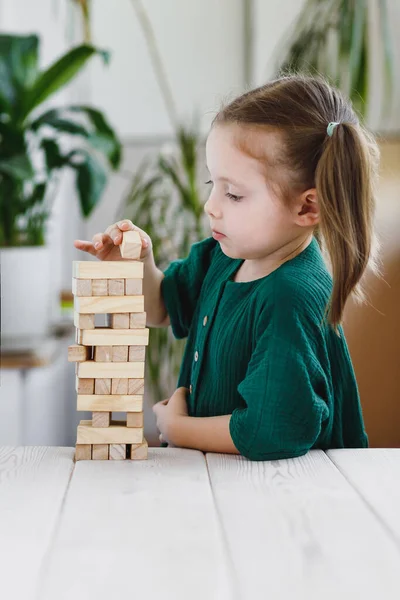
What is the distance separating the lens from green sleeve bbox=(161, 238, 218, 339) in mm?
1408

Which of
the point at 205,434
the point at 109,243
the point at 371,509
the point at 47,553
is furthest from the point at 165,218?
the point at 47,553

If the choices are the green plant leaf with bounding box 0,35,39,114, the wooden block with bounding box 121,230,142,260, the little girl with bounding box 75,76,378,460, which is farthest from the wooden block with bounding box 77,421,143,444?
the green plant leaf with bounding box 0,35,39,114

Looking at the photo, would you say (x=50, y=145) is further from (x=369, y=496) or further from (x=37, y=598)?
(x=37, y=598)

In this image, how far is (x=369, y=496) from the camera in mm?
880

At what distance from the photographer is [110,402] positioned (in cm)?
101

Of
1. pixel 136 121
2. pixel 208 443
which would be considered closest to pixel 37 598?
pixel 208 443

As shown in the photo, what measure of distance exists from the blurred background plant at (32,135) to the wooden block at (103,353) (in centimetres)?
135

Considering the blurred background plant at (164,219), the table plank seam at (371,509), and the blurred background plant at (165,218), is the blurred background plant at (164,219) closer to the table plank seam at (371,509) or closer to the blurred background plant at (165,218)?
the blurred background plant at (165,218)

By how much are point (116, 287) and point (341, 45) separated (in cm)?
199

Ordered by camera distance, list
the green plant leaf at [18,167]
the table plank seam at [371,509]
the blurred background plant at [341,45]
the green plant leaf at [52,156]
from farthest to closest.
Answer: the blurred background plant at [341,45], the green plant leaf at [52,156], the green plant leaf at [18,167], the table plank seam at [371,509]

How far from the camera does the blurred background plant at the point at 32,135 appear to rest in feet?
7.89

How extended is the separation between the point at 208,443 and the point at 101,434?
5.6 inches

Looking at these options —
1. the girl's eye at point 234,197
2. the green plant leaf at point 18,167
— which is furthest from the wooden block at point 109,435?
the green plant leaf at point 18,167

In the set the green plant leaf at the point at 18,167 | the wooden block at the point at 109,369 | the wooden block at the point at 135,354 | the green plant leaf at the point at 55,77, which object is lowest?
the wooden block at the point at 109,369
